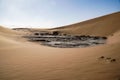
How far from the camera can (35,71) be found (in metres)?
5.31

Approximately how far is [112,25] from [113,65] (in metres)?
32.1

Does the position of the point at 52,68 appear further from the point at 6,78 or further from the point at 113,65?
the point at 113,65

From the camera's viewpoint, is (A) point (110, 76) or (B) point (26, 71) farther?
(B) point (26, 71)

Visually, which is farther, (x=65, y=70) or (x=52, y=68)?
(x=52, y=68)

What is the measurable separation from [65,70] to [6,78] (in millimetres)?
1787

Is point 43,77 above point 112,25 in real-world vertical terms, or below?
below

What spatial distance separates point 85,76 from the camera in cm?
448

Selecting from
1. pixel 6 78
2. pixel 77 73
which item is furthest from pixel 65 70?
pixel 6 78

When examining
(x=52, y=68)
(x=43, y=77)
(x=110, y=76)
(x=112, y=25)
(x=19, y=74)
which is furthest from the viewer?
(x=112, y=25)

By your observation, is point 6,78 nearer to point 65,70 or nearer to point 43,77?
point 43,77

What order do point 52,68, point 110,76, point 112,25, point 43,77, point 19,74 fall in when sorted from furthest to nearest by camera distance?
point 112,25
point 52,68
point 19,74
point 43,77
point 110,76

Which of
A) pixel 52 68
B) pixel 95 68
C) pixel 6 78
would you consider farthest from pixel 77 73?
pixel 6 78

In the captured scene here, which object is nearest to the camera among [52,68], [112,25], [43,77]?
[43,77]

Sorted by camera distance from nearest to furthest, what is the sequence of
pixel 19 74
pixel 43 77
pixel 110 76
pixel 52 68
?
pixel 110 76
pixel 43 77
pixel 19 74
pixel 52 68
